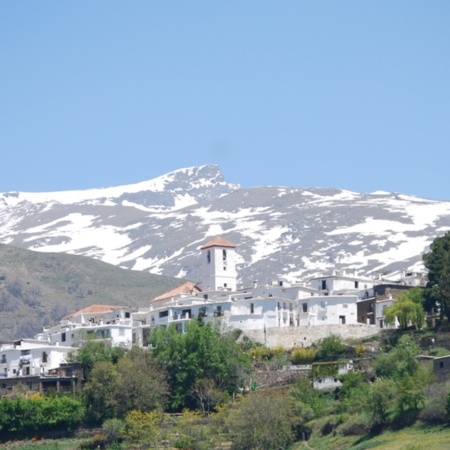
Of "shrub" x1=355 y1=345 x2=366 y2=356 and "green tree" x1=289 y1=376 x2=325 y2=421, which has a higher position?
"shrub" x1=355 y1=345 x2=366 y2=356

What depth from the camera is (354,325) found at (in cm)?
13325

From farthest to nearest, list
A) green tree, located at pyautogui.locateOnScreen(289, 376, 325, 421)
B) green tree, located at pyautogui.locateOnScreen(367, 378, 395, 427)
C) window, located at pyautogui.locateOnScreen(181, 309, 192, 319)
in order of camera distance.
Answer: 1. window, located at pyautogui.locateOnScreen(181, 309, 192, 319)
2. green tree, located at pyautogui.locateOnScreen(289, 376, 325, 421)
3. green tree, located at pyautogui.locateOnScreen(367, 378, 395, 427)

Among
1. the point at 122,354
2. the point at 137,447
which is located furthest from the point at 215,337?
the point at 137,447

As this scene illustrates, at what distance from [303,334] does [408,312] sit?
10236mm

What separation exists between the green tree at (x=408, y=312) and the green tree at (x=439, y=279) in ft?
3.64

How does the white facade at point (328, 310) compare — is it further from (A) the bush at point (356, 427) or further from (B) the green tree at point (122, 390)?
(A) the bush at point (356, 427)

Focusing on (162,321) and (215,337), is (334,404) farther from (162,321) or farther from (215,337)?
(162,321)

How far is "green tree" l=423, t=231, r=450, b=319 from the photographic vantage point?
125m

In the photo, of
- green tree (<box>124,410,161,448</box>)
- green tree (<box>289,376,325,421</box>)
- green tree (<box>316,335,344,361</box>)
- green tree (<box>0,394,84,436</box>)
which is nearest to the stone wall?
green tree (<box>316,335,344,361</box>)

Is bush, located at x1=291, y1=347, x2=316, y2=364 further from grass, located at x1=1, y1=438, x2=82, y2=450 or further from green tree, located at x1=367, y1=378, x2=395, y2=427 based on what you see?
grass, located at x1=1, y1=438, x2=82, y2=450

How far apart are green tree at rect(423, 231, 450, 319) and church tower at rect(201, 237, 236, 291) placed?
25.0 m

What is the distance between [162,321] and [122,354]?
38.6ft

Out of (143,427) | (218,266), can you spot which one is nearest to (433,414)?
(143,427)

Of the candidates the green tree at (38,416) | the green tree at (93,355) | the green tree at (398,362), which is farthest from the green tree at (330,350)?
the green tree at (38,416)
